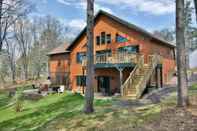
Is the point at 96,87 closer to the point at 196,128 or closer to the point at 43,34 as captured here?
the point at 196,128

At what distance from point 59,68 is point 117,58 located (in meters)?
12.4

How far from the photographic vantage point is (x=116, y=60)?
82.3 feet

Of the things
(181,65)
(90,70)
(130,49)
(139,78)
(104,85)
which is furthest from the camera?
(104,85)

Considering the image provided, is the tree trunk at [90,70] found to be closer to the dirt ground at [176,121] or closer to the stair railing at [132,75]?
the dirt ground at [176,121]

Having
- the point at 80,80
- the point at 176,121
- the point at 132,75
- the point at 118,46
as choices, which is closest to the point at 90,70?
the point at 176,121

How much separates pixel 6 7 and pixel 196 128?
66.8ft

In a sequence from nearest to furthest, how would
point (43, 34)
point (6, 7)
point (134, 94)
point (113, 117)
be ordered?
1. point (113, 117)
2. point (134, 94)
3. point (6, 7)
4. point (43, 34)

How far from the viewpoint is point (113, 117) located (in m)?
10.7

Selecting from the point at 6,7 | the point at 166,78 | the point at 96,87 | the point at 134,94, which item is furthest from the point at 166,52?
the point at 6,7

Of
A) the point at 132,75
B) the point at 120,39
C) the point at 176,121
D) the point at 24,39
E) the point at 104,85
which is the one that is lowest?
the point at 176,121

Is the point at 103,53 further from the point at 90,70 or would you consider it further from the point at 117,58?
the point at 90,70

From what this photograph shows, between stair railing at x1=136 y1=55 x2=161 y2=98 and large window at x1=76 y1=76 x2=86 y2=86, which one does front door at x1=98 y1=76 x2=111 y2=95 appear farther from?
stair railing at x1=136 y1=55 x2=161 y2=98

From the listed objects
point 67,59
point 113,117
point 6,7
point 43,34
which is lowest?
point 113,117

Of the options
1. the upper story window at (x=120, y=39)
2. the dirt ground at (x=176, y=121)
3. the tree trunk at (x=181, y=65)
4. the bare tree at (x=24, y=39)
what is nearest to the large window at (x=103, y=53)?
the upper story window at (x=120, y=39)
